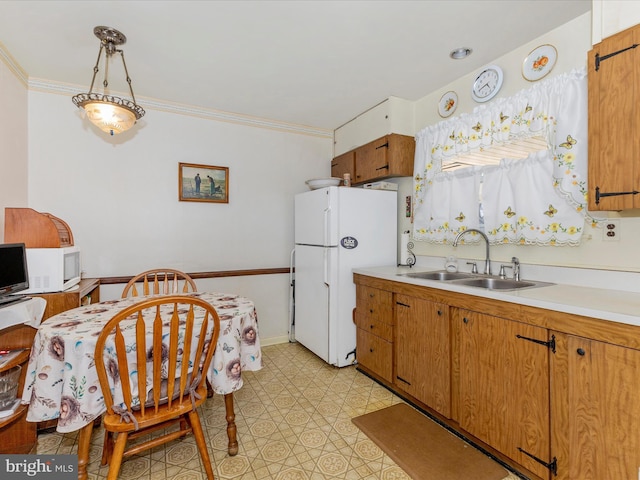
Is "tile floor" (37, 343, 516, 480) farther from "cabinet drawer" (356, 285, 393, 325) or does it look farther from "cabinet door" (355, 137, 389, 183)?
"cabinet door" (355, 137, 389, 183)

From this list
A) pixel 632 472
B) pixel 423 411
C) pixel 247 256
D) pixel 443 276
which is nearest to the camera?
pixel 632 472

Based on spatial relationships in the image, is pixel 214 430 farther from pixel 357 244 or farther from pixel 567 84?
pixel 567 84

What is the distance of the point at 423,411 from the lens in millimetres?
2225

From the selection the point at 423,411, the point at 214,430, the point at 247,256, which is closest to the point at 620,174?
the point at 423,411

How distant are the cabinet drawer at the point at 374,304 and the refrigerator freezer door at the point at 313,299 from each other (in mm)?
309

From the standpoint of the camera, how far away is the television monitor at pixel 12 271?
175 centimetres

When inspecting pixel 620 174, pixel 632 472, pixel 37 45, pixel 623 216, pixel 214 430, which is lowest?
pixel 214 430

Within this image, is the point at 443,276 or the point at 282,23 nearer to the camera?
the point at 282,23

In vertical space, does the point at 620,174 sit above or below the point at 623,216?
above

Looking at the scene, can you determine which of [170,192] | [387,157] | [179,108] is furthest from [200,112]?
[387,157]

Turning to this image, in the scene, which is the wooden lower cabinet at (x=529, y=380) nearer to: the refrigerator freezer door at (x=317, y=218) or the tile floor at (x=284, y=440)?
the tile floor at (x=284, y=440)

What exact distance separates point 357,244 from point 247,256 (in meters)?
1.28

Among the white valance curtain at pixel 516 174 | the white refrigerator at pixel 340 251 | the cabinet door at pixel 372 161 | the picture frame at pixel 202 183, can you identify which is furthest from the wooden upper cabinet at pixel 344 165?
the picture frame at pixel 202 183

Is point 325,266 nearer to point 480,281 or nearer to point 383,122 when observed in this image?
point 480,281
